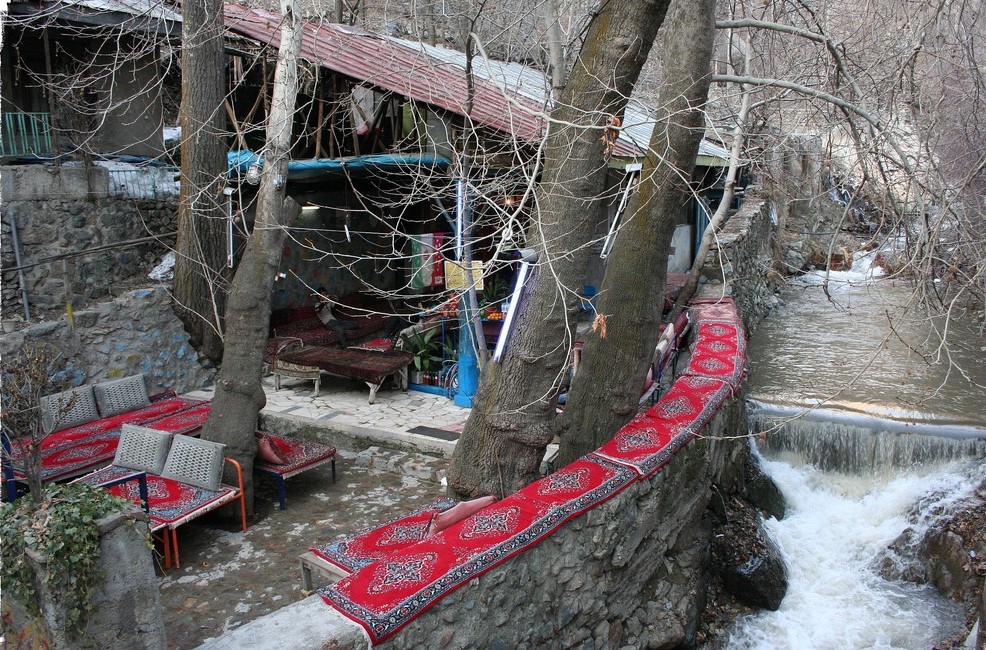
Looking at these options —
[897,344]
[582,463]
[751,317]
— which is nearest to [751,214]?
[751,317]

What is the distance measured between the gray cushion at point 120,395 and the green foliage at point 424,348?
3.20 metres

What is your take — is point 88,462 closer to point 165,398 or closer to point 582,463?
point 165,398

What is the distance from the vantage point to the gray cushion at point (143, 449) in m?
6.42

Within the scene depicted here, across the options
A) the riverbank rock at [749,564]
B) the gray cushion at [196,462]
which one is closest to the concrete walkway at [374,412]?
the gray cushion at [196,462]

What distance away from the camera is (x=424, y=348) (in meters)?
9.91

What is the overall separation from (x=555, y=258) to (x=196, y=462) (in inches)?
135

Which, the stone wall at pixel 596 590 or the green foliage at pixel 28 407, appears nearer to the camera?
the stone wall at pixel 596 590

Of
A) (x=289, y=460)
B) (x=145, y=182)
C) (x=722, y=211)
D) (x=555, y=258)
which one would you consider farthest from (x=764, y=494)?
(x=145, y=182)

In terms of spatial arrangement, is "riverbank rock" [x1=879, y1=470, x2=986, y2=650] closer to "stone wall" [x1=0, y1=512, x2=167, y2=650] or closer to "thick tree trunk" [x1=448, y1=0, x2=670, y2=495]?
"thick tree trunk" [x1=448, y1=0, x2=670, y2=495]

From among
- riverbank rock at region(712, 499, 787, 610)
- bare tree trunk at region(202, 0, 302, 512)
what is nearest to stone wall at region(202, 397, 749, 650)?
riverbank rock at region(712, 499, 787, 610)

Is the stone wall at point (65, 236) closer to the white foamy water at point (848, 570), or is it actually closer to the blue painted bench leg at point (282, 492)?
the blue painted bench leg at point (282, 492)

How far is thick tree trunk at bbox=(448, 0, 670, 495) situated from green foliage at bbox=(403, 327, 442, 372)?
3.96 meters

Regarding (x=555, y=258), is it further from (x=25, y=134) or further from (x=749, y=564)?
(x=25, y=134)

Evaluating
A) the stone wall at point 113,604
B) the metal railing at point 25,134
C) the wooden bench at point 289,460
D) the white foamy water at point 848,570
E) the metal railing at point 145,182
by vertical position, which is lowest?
the white foamy water at point 848,570
